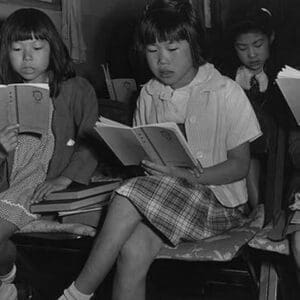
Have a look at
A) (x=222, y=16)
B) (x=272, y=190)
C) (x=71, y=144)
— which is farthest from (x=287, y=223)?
(x=222, y=16)

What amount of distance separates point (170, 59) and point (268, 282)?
0.64 m

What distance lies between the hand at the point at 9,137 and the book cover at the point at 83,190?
0.58ft

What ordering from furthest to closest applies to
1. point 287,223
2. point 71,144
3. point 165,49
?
point 71,144
point 165,49
point 287,223

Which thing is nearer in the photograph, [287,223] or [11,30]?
[287,223]

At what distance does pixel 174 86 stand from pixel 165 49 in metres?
0.12

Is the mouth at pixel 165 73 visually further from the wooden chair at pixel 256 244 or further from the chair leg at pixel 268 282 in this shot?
the chair leg at pixel 268 282

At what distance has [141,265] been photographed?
1.64 m

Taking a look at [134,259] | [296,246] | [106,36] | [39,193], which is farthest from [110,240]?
[106,36]

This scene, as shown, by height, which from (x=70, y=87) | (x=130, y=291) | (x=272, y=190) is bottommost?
(x=130, y=291)

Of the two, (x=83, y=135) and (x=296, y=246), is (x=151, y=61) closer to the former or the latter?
(x=83, y=135)

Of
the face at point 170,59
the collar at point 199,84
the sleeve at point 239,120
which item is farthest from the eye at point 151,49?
the sleeve at point 239,120

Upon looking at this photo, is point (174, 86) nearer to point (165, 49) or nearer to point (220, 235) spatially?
point (165, 49)

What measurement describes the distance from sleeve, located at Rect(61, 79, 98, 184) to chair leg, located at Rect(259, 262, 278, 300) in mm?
566

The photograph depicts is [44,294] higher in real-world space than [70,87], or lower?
lower
